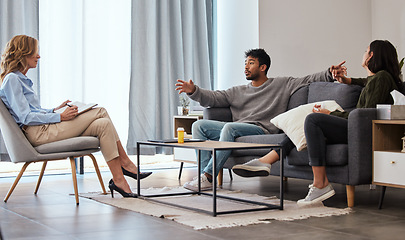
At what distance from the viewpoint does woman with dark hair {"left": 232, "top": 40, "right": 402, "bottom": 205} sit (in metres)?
3.03

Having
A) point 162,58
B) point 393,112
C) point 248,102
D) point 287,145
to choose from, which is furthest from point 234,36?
point 393,112

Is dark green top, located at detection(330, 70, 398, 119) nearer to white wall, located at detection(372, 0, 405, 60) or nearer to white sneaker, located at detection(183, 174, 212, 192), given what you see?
white sneaker, located at detection(183, 174, 212, 192)

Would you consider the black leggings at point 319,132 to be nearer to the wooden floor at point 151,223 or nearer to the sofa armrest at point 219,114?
the wooden floor at point 151,223

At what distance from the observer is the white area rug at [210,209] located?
2598mm

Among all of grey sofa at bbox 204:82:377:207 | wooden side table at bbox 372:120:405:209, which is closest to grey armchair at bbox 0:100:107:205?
grey sofa at bbox 204:82:377:207

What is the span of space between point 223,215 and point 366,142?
35.5 inches

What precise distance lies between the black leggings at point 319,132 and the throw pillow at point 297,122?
17 centimetres

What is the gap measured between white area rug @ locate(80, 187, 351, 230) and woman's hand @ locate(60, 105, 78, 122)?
0.53 metres

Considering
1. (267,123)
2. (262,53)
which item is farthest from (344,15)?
(267,123)

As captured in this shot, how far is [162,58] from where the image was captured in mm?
5859

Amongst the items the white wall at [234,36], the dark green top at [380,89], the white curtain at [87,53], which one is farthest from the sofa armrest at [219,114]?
the white curtain at [87,53]

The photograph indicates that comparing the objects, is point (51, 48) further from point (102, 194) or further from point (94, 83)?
point (102, 194)

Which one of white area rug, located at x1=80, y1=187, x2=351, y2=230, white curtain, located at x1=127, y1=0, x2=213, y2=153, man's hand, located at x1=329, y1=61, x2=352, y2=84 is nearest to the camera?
white area rug, located at x1=80, y1=187, x2=351, y2=230

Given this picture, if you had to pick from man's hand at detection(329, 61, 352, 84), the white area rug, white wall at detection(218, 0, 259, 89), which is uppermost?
white wall at detection(218, 0, 259, 89)
